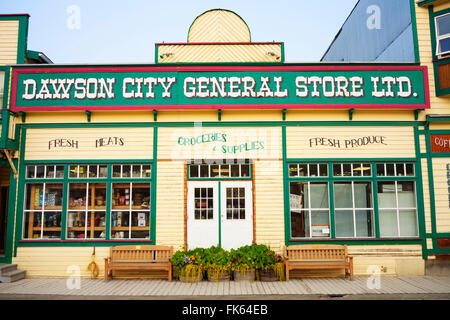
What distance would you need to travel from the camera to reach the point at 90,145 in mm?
9164

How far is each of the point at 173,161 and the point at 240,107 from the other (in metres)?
2.51

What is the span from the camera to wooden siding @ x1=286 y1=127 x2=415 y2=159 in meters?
9.15

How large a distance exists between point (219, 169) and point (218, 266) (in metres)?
2.71

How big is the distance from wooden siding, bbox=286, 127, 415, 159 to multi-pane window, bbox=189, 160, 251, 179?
1.40 metres

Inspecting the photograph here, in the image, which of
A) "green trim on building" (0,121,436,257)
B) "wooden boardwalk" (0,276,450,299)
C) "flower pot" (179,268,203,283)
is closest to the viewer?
"wooden boardwalk" (0,276,450,299)

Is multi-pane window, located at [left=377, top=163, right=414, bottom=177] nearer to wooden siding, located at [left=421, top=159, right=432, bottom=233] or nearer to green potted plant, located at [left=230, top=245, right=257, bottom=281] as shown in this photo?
wooden siding, located at [left=421, top=159, right=432, bottom=233]

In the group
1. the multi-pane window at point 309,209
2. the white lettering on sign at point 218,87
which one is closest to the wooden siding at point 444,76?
the white lettering on sign at point 218,87

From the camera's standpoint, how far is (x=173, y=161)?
29.9 ft

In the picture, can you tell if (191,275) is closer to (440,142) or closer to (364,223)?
(364,223)

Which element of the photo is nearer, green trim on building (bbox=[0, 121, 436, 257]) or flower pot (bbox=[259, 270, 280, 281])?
flower pot (bbox=[259, 270, 280, 281])

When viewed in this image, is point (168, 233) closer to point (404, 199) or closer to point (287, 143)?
point (287, 143)

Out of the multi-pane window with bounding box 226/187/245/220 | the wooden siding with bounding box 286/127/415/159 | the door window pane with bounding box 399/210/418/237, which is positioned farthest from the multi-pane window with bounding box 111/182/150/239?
the door window pane with bounding box 399/210/418/237
